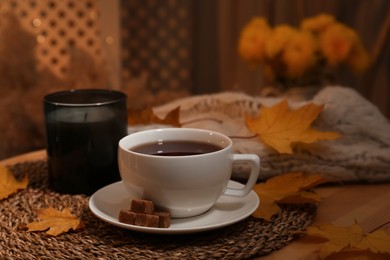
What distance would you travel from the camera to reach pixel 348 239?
62 cm

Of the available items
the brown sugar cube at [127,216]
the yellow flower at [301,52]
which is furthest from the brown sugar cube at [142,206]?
the yellow flower at [301,52]

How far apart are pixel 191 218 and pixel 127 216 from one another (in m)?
0.08

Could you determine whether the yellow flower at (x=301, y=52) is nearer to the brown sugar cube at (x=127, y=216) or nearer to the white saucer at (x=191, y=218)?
the white saucer at (x=191, y=218)

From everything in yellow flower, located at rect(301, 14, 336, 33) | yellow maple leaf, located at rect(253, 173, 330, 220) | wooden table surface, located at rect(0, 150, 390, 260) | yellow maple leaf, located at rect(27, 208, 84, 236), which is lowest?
wooden table surface, located at rect(0, 150, 390, 260)

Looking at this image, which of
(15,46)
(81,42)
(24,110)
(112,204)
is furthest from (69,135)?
(81,42)

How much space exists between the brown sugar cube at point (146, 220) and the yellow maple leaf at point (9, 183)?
242 millimetres

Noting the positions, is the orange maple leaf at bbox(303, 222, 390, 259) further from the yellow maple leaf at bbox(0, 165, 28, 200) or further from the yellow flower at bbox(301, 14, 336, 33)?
the yellow flower at bbox(301, 14, 336, 33)

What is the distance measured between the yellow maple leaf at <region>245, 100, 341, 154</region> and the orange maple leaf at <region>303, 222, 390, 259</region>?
17 centimetres

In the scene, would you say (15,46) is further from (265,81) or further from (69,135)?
(265,81)

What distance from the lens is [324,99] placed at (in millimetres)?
885

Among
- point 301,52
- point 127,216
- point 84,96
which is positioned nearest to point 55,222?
point 127,216

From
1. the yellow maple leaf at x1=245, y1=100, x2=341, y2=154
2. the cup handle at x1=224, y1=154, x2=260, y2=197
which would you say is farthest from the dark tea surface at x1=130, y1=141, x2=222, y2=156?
the yellow maple leaf at x1=245, y1=100, x2=341, y2=154

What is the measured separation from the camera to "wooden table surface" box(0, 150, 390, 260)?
24.0 inches

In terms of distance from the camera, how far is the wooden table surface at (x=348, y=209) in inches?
24.0
